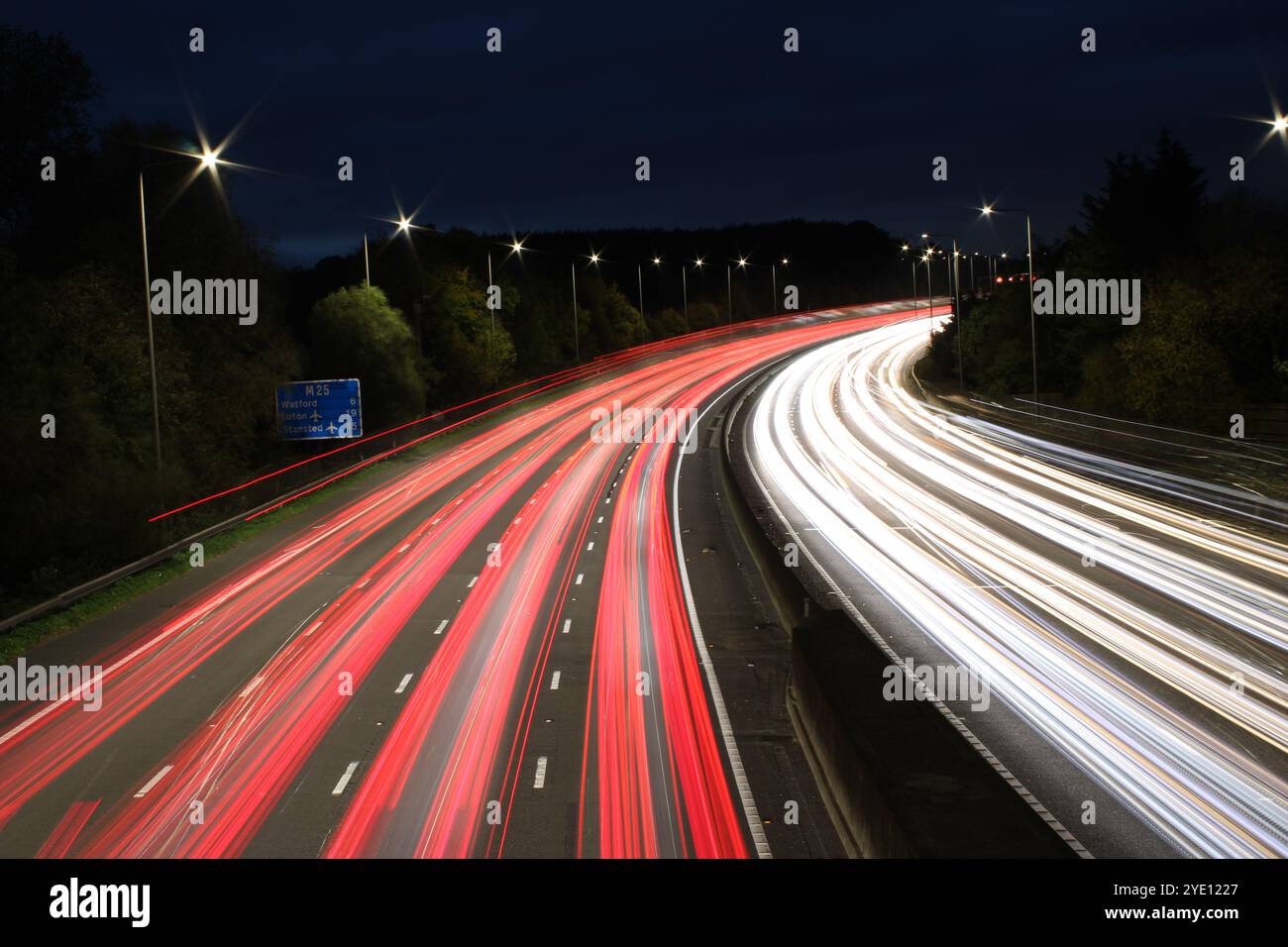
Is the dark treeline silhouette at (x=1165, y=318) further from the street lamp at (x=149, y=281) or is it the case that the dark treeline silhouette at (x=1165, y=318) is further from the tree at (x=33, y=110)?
the tree at (x=33, y=110)

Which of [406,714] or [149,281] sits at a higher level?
[149,281]

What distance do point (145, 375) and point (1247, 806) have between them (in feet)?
126

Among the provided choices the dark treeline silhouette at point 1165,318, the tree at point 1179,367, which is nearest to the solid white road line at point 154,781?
the dark treeline silhouette at point 1165,318

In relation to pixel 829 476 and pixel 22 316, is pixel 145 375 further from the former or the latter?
pixel 829 476

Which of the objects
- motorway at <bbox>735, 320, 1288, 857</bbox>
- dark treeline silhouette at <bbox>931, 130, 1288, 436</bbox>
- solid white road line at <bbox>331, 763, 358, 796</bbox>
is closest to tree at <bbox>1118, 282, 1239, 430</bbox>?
dark treeline silhouette at <bbox>931, 130, 1288, 436</bbox>

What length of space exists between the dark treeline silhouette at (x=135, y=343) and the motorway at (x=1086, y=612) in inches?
767

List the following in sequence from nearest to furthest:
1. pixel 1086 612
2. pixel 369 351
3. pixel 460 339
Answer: pixel 1086 612 → pixel 369 351 → pixel 460 339

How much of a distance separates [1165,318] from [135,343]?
38.6 meters

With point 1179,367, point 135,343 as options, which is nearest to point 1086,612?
point 1179,367

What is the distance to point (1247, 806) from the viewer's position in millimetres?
11414

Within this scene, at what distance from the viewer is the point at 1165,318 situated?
4297 cm

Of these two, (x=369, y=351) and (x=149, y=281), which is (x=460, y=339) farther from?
(x=149, y=281)

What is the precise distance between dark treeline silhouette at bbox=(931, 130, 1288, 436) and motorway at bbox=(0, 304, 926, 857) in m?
22.4

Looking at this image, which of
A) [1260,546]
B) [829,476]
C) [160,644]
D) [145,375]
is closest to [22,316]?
[145,375]
